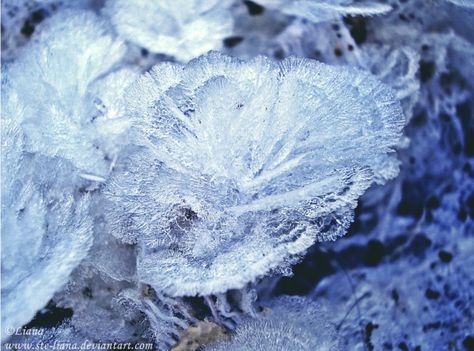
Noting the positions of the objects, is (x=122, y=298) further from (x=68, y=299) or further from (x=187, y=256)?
(x=187, y=256)

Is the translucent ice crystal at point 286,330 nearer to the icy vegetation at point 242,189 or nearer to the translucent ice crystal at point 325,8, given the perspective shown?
the icy vegetation at point 242,189

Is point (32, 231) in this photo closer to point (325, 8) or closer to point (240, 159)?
point (240, 159)

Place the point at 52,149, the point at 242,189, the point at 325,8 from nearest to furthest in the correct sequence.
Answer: the point at 242,189
the point at 52,149
the point at 325,8

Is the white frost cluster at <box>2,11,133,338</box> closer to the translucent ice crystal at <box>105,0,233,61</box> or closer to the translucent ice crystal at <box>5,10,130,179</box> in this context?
the translucent ice crystal at <box>5,10,130,179</box>

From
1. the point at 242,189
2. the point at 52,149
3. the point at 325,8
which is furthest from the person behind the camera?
the point at 325,8

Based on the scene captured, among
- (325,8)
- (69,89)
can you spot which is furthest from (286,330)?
(325,8)

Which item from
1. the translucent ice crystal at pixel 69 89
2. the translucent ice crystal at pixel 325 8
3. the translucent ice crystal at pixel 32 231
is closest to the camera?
the translucent ice crystal at pixel 32 231

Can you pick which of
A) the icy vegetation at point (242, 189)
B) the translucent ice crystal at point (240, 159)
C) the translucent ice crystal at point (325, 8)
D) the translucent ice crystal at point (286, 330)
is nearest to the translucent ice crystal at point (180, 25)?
the icy vegetation at point (242, 189)

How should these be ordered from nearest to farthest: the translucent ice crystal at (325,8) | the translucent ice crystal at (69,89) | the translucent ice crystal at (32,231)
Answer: the translucent ice crystal at (32,231)
the translucent ice crystal at (69,89)
the translucent ice crystal at (325,8)
